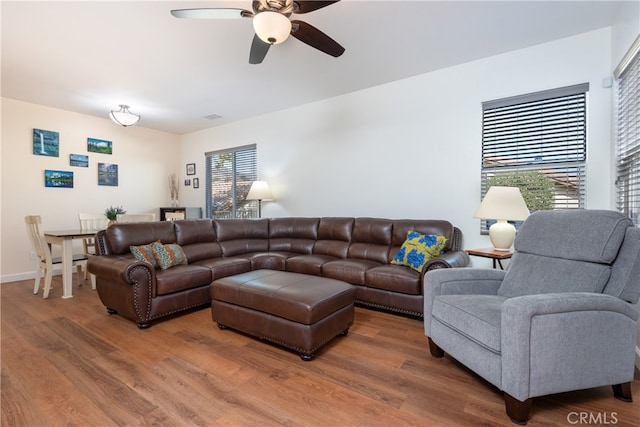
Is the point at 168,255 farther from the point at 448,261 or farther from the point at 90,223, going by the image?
the point at 448,261

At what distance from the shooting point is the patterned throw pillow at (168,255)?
3.01 m

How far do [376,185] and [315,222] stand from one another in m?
1.00

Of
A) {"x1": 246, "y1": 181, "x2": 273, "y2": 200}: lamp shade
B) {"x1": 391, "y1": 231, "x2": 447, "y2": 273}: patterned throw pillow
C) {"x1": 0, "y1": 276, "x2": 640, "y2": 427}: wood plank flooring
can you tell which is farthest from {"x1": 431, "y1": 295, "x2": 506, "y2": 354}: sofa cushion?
{"x1": 246, "y1": 181, "x2": 273, "y2": 200}: lamp shade

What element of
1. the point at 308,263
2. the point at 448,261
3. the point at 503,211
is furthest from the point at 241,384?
the point at 503,211

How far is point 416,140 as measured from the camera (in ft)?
12.0

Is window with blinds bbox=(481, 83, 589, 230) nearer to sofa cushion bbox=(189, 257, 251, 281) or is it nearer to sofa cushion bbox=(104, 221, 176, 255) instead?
sofa cushion bbox=(189, 257, 251, 281)

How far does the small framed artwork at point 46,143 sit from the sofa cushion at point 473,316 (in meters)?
5.80

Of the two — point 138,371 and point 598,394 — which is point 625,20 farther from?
point 138,371

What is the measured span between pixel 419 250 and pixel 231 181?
4004mm

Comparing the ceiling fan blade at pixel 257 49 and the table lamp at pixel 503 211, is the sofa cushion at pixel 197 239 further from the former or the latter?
the table lamp at pixel 503 211

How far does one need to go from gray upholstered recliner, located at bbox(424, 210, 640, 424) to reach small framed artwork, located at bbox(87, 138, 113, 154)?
18.7 feet

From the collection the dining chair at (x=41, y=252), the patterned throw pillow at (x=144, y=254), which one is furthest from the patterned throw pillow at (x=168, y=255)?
the dining chair at (x=41, y=252)

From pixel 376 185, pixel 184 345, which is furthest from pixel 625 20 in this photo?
pixel 184 345

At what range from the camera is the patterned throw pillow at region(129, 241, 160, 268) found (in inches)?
114
